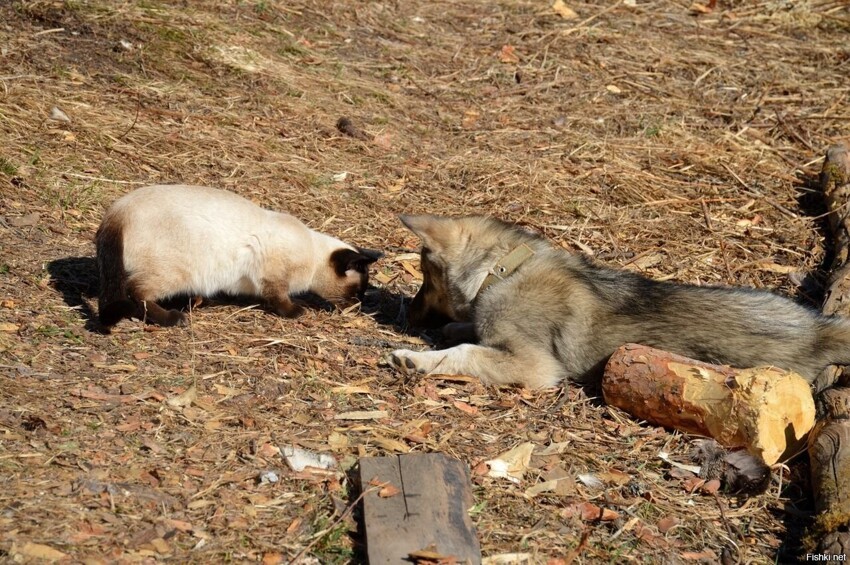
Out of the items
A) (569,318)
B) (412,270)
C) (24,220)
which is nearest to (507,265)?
(569,318)

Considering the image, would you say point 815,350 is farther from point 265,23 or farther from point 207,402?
point 265,23

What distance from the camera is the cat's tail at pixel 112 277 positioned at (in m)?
5.20

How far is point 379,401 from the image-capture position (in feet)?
16.7

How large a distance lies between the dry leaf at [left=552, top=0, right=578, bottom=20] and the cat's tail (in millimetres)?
7759

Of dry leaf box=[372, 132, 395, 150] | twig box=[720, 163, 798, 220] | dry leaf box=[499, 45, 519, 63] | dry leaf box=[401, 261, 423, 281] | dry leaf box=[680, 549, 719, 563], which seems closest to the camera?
dry leaf box=[680, 549, 719, 563]

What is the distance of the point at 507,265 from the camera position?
592 cm

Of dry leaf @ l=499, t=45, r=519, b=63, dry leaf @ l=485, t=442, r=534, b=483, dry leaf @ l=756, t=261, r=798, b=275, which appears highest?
dry leaf @ l=499, t=45, r=519, b=63

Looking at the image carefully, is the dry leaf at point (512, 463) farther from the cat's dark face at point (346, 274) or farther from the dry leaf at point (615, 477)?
the cat's dark face at point (346, 274)

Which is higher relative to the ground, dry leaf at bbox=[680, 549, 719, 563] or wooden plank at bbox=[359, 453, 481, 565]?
wooden plank at bbox=[359, 453, 481, 565]

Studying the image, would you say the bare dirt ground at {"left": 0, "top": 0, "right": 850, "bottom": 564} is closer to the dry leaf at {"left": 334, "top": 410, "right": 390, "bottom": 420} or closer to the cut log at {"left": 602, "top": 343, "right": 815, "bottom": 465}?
the dry leaf at {"left": 334, "top": 410, "right": 390, "bottom": 420}

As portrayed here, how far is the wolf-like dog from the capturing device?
527cm

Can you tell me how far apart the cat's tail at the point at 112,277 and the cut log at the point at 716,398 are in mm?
2816

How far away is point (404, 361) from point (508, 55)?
623 centimetres

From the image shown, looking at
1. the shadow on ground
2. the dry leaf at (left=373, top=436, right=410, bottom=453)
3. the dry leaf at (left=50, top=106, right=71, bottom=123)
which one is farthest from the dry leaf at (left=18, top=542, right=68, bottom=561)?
the dry leaf at (left=50, top=106, right=71, bottom=123)
